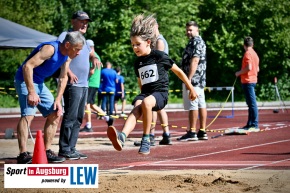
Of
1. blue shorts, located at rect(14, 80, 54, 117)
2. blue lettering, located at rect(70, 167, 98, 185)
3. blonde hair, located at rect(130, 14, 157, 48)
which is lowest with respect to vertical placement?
blue lettering, located at rect(70, 167, 98, 185)

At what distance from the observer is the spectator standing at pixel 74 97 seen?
1288 cm

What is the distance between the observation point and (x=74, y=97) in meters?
12.9

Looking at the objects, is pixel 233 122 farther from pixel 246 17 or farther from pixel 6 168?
pixel 246 17

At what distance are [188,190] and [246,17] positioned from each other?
37650 mm

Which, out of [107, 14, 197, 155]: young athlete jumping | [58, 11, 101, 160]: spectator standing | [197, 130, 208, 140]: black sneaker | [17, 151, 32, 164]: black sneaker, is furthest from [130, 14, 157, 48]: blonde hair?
[197, 130, 208, 140]: black sneaker

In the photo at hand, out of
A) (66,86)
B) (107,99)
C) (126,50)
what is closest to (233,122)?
(107,99)

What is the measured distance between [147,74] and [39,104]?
5.87 feet

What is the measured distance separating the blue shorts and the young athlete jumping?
1.53 metres

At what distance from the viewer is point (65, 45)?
38.1 ft

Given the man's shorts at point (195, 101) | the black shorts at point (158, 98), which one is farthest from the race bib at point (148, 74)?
the man's shorts at point (195, 101)

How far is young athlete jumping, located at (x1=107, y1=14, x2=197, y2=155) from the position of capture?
35.4ft

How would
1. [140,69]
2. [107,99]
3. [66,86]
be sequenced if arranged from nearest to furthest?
[140,69] → [66,86] → [107,99]

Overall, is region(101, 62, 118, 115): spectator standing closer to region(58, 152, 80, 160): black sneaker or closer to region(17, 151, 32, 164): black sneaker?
region(58, 152, 80, 160): black sneaker

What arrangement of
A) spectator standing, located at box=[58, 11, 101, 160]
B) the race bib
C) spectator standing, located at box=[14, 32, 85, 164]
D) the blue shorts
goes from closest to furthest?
the race bib
spectator standing, located at box=[14, 32, 85, 164]
the blue shorts
spectator standing, located at box=[58, 11, 101, 160]
